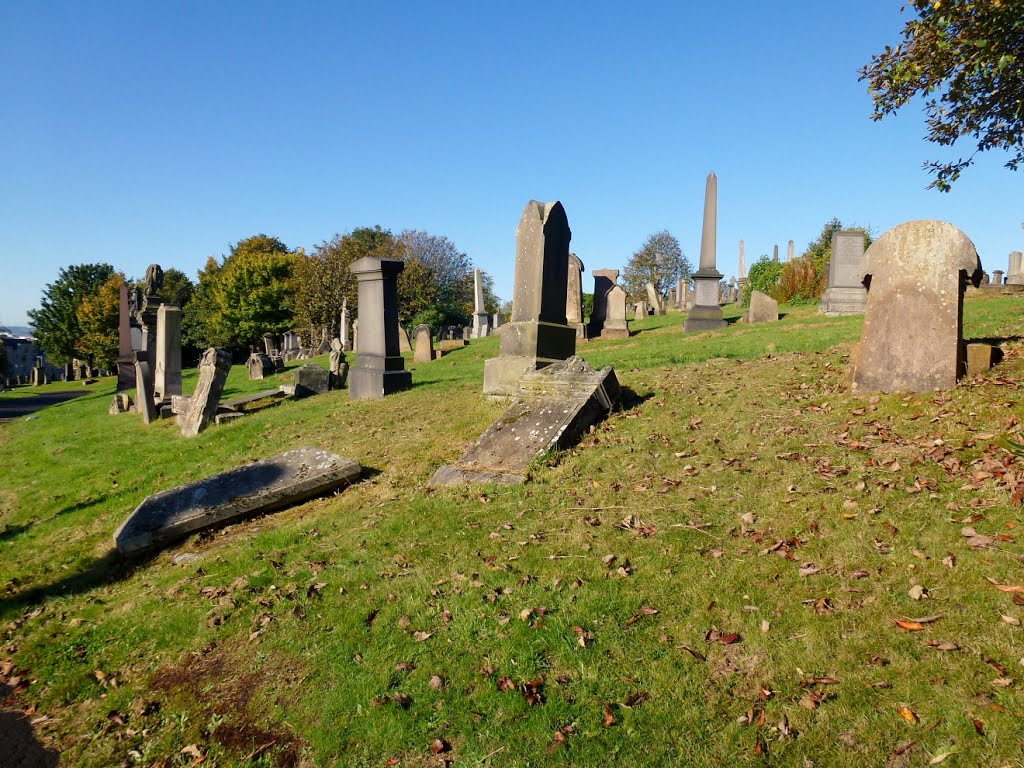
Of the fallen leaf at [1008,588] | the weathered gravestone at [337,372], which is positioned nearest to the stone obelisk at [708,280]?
the weathered gravestone at [337,372]

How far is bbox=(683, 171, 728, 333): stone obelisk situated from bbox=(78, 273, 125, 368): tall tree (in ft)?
149

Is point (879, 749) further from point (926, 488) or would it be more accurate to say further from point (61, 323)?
point (61, 323)

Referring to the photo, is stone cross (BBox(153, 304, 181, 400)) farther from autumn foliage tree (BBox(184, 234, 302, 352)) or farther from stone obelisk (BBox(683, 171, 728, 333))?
autumn foliage tree (BBox(184, 234, 302, 352))

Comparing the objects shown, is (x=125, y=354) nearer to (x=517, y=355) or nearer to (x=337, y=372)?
(x=337, y=372)

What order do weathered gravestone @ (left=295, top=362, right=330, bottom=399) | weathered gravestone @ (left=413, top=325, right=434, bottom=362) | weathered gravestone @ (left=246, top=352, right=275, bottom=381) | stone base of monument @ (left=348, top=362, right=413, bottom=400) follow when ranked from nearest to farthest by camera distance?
stone base of monument @ (left=348, top=362, right=413, bottom=400) < weathered gravestone @ (left=295, top=362, right=330, bottom=399) < weathered gravestone @ (left=413, top=325, right=434, bottom=362) < weathered gravestone @ (left=246, top=352, right=275, bottom=381)

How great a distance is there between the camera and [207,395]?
1195cm

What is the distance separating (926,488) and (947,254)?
3.37 meters

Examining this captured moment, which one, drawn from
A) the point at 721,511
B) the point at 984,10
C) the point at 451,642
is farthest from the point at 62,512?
the point at 984,10

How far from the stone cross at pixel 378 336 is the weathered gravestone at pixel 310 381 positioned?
2.17 meters

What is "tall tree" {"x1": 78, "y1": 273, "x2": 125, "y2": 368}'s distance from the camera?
4866 cm

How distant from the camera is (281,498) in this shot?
695 centimetres

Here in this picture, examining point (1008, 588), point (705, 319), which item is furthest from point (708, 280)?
point (1008, 588)

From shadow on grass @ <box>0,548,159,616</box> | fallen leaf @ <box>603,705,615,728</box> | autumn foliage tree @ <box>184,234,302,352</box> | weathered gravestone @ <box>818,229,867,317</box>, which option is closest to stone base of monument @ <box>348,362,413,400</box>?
shadow on grass @ <box>0,548,159,616</box>

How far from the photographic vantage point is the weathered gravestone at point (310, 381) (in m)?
14.5
